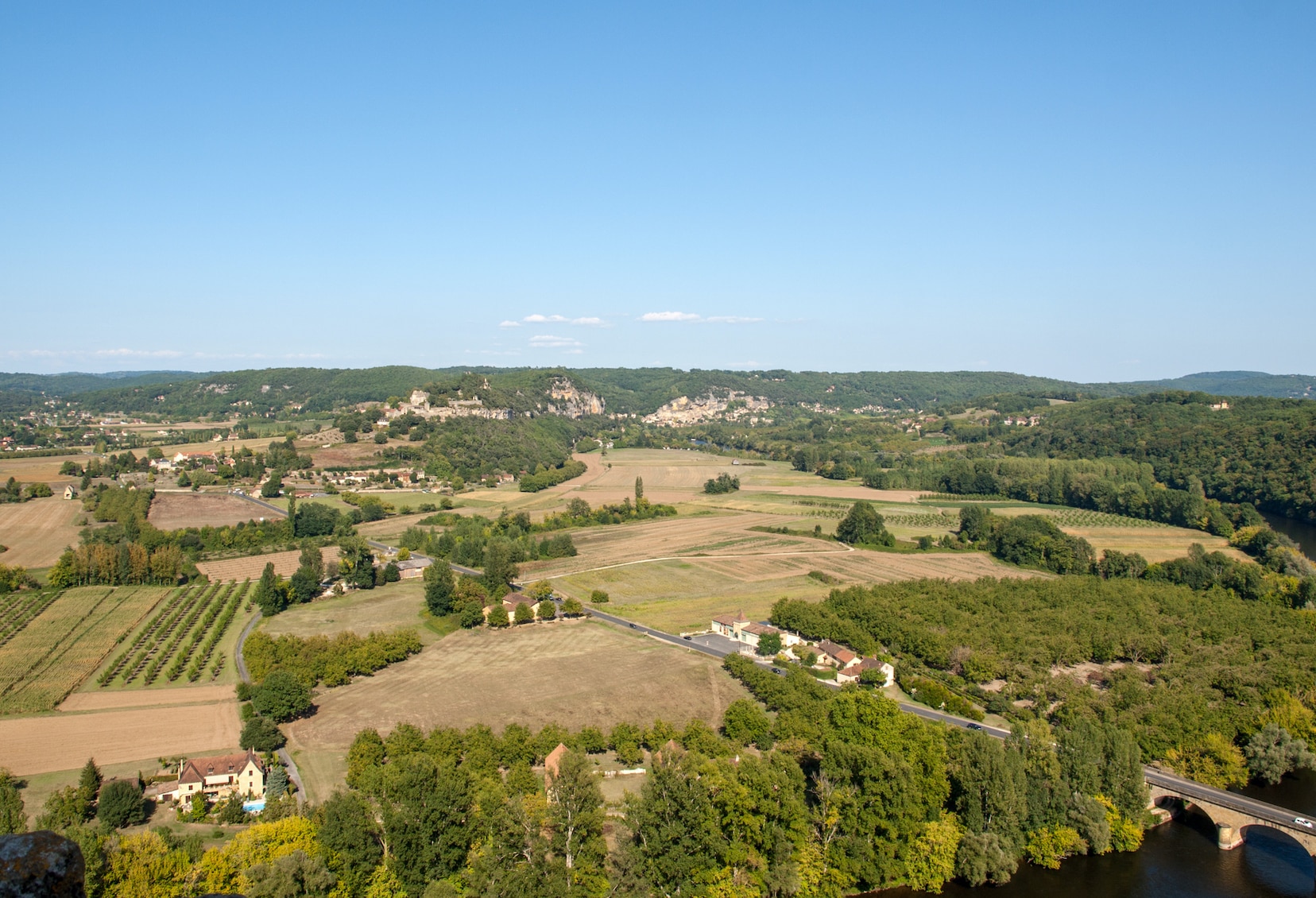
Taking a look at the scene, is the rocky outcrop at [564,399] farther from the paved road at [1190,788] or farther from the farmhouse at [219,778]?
the farmhouse at [219,778]

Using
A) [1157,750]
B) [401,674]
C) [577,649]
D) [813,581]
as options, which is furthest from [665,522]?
[1157,750]

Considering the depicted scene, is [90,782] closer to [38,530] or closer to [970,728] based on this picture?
[970,728]

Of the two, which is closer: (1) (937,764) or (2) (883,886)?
(2) (883,886)

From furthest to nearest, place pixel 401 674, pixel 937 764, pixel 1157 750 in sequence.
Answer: pixel 401 674
pixel 1157 750
pixel 937 764

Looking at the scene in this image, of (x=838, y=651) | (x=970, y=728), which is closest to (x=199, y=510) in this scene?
(x=838, y=651)

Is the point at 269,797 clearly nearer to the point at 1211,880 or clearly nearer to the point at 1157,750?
the point at 1211,880

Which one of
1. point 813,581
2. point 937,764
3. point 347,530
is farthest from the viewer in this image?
point 347,530
